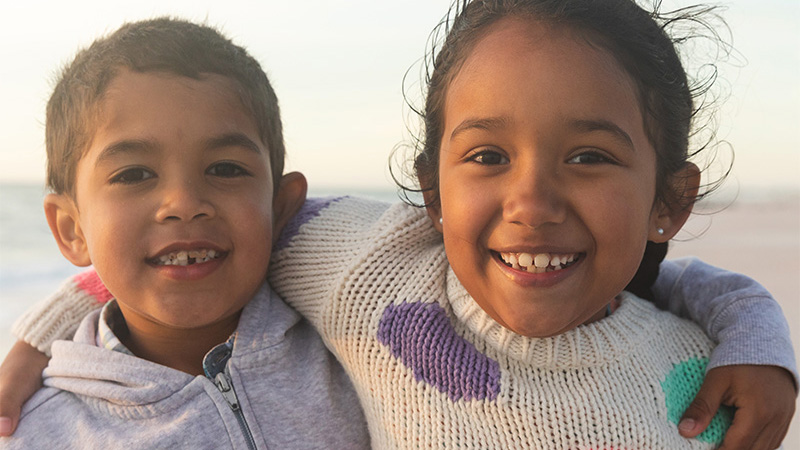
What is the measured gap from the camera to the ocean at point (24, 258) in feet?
20.5

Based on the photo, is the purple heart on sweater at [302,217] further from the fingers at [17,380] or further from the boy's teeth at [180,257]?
the fingers at [17,380]

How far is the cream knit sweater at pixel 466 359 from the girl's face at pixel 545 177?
132 millimetres

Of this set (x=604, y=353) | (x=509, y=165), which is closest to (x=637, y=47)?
(x=509, y=165)

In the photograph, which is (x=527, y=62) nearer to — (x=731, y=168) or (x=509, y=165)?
(x=509, y=165)

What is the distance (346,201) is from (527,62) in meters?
0.73

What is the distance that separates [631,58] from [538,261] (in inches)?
19.0

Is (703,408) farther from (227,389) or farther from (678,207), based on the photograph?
(227,389)

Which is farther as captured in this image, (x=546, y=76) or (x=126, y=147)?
(x=126, y=147)

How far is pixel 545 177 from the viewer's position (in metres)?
1.43

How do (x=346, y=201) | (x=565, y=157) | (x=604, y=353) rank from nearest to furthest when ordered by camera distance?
(x=565, y=157), (x=604, y=353), (x=346, y=201)

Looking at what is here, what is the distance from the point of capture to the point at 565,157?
146 cm

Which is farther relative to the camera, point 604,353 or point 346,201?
point 346,201

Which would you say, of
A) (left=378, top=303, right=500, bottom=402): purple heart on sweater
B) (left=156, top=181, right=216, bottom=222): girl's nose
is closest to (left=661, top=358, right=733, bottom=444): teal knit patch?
(left=378, top=303, right=500, bottom=402): purple heart on sweater

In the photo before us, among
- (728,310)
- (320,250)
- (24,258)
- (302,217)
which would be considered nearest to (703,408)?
(728,310)
